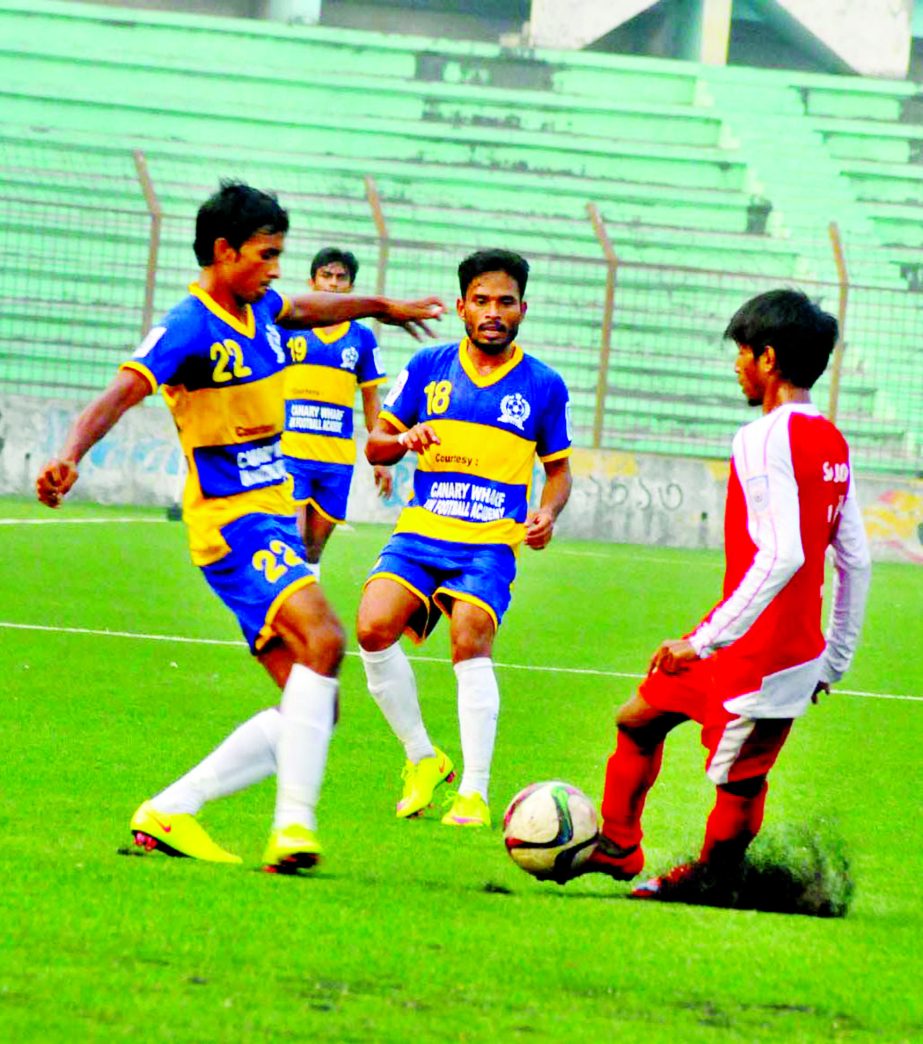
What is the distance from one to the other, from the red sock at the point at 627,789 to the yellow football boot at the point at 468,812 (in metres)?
0.94

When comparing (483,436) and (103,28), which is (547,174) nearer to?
(103,28)

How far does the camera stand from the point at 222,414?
5.42 metres

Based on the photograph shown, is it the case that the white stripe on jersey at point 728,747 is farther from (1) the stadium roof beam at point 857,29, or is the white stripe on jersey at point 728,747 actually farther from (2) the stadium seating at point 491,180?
(1) the stadium roof beam at point 857,29

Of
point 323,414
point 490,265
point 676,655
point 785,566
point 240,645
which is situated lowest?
point 240,645

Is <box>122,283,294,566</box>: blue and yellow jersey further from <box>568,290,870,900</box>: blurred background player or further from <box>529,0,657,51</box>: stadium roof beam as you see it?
<box>529,0,657,51</box>: stadium roof beam

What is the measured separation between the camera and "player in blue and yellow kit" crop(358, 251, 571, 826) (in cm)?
663

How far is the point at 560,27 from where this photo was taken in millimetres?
31344

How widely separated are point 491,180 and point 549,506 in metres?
21.5

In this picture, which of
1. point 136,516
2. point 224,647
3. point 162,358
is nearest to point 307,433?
point 224,647

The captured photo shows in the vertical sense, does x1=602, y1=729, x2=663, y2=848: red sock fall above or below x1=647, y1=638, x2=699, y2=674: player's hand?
below

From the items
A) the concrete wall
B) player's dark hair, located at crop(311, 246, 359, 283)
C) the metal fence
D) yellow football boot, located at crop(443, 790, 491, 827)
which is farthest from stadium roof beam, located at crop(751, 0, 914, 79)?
yellow football boot, located at crop(443, 790, 491, 827)

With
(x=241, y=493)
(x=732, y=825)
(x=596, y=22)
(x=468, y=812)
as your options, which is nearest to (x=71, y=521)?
(x=468, y=812)

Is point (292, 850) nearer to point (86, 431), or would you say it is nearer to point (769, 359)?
point (86, 431)

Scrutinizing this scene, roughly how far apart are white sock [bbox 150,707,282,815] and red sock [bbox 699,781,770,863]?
1174 millimetres
